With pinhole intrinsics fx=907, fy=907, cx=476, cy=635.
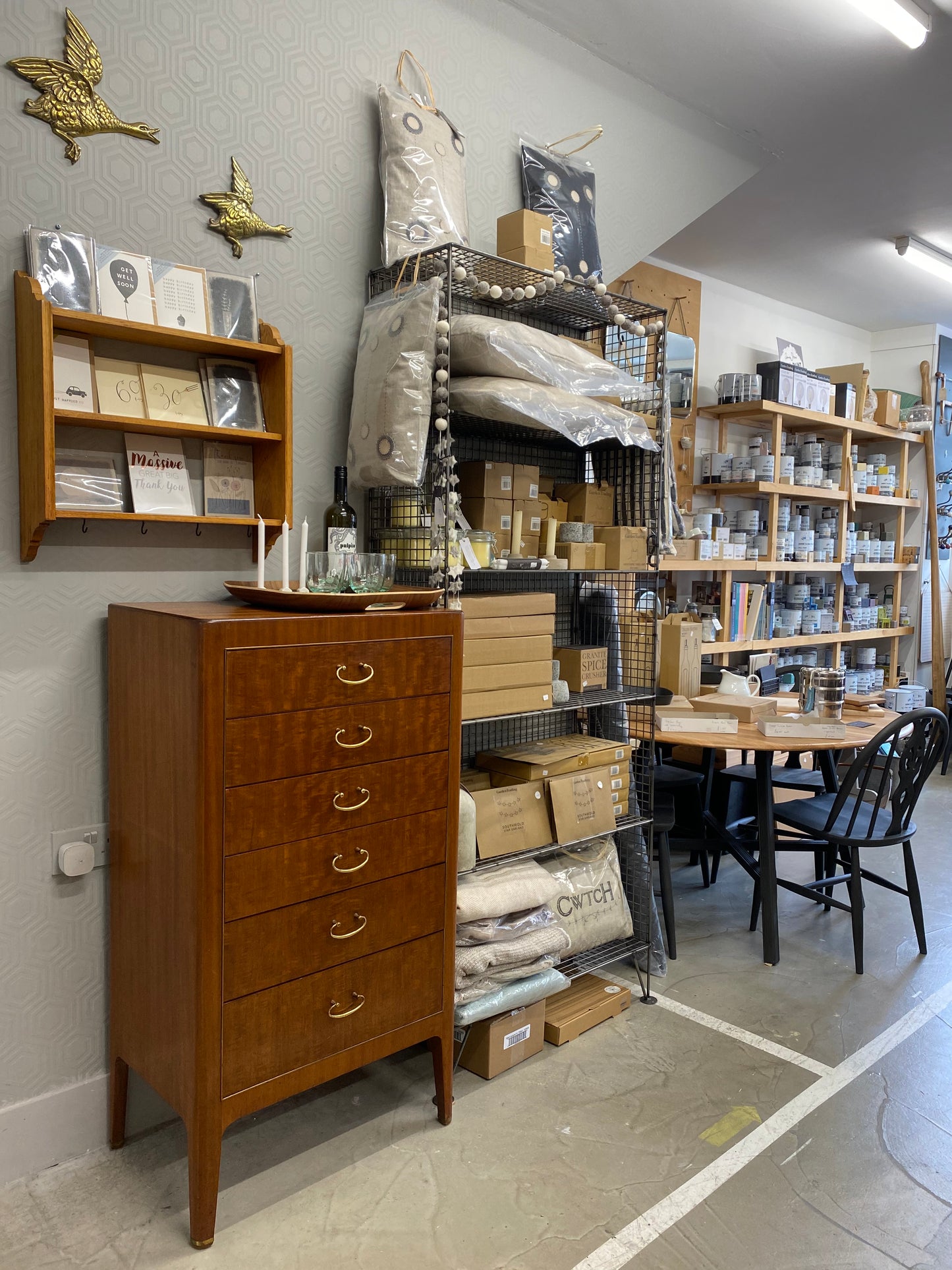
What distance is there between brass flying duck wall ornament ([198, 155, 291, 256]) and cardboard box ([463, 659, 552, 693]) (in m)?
1.20

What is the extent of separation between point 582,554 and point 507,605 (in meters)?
0.41

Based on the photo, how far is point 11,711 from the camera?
1.95 m

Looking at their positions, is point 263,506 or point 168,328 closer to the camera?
point 168,328

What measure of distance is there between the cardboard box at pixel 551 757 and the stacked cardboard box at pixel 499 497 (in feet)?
1.98

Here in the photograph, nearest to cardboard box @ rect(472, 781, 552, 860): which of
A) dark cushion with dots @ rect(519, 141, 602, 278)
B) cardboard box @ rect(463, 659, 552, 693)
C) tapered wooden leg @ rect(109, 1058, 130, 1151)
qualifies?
cardboard box @ rect(463, 659, 552, 693)

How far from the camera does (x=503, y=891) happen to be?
2391mm

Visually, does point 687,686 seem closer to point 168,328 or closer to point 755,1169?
point 755,1169

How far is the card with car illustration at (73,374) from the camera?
1.88 m

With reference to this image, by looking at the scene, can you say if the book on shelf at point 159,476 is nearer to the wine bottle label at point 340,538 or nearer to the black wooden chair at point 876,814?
the wine bottle label at point 340,538

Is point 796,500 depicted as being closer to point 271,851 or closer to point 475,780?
point 475,780

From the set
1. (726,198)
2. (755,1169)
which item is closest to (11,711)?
(755,1169)

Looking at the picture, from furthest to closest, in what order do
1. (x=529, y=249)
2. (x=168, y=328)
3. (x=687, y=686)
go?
(x=687, y=686), (x=529, y=249), (x=168, y=328)

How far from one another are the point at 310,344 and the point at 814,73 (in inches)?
85.3

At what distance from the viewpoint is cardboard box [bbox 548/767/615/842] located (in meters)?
2.65
